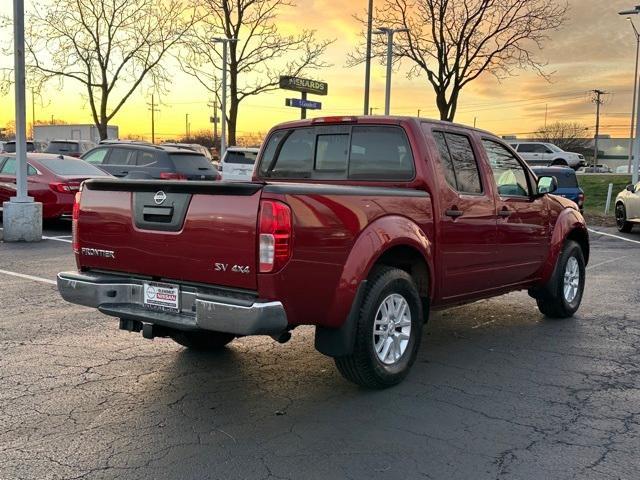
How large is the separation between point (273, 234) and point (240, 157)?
20.3 metres

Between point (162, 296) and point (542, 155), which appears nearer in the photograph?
point (162, 296)

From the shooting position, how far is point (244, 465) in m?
3.44

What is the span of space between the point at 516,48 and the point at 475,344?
78.8ft

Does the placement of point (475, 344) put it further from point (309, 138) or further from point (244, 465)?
point (244, 465)

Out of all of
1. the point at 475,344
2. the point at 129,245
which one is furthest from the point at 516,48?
the point at 129,245

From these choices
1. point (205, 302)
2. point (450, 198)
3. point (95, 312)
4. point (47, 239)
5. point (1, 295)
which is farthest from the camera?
point (47, 239)

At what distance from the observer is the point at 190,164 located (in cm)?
1578

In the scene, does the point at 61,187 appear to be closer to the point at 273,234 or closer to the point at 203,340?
the point at 203,340

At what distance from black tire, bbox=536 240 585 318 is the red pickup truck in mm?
830

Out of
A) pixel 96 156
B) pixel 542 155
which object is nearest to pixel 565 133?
pixel 542 155

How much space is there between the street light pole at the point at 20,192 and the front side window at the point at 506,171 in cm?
878

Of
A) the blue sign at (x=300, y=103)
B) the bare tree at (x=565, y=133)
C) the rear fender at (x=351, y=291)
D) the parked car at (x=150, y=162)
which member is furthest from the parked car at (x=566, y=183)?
the bare tree at (x=565, y=133)

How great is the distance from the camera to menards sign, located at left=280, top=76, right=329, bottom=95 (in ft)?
91.9

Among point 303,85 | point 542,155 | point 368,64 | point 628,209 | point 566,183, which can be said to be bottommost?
point 628,209
